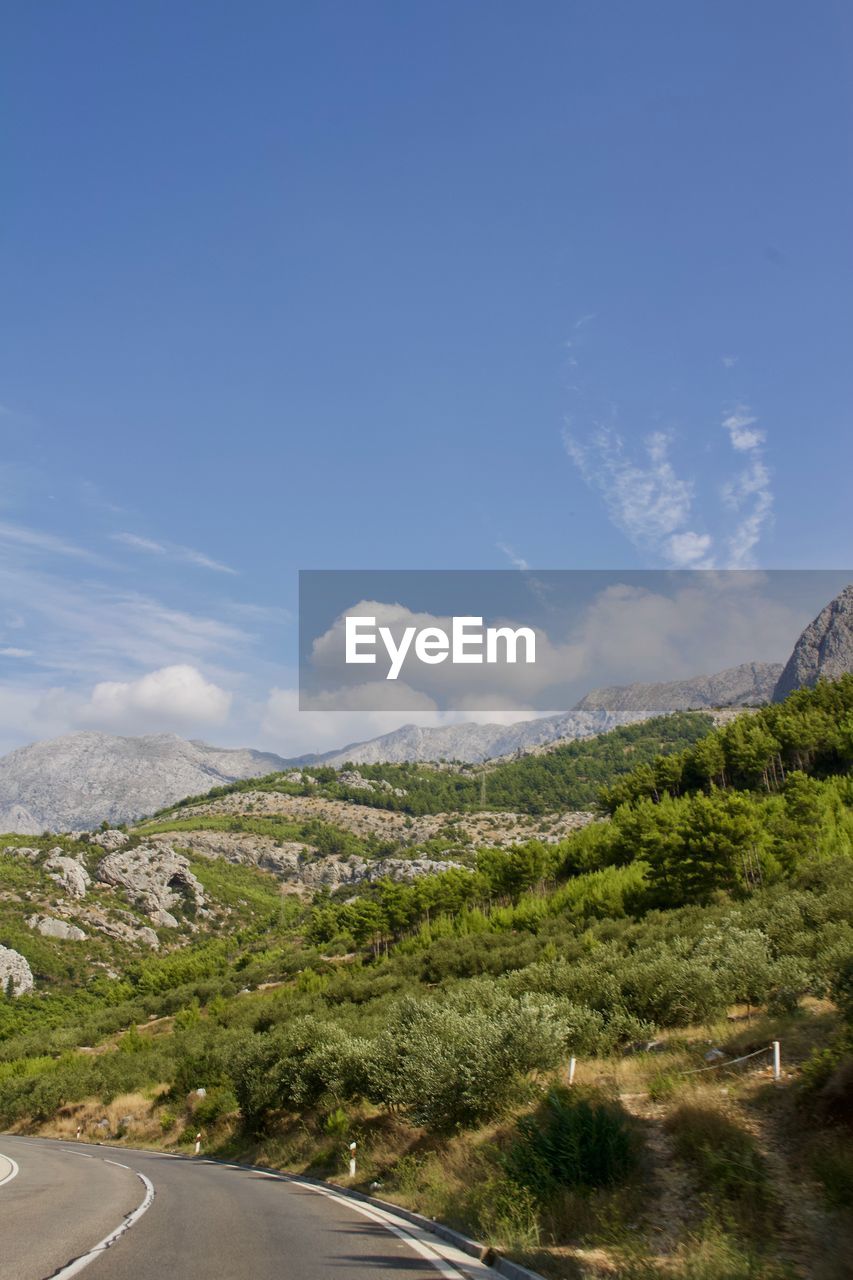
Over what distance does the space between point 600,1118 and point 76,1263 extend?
7645 mm

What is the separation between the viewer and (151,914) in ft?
481

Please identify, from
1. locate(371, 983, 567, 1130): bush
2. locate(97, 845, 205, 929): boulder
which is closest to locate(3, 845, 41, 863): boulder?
locate(97, 845, 205, 929): boulder

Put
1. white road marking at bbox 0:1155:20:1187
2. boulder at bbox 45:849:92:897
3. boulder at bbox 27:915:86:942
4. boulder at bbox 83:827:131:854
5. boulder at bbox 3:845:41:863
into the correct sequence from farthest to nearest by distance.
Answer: boulder at bbox 83:827:131:854 → boulder at bbox 3:845:41:863 → boulder at bbox 45:849:92:897 → boulder at bbox 27:915:86:942 → white road marking at bbox 0:1155:20:1187

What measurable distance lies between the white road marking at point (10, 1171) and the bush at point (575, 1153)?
55.3ft

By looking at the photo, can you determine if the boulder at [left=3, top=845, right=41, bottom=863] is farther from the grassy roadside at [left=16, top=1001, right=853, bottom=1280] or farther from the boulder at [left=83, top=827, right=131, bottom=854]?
the grassy roadside at [left=16, top=1001, right=853, bottom=1280]

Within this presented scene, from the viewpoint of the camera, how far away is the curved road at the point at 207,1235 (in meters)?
9.59

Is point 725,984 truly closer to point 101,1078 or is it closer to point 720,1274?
point 720,1274

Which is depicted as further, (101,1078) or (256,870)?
(256,870)

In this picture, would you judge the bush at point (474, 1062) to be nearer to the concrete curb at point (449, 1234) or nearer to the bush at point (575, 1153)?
the concrete curb at point (449, 1234)

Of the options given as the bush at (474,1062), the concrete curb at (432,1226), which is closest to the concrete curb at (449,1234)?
the concrete curb at (432,1226)

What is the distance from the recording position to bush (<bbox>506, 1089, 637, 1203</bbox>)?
11.1 metres

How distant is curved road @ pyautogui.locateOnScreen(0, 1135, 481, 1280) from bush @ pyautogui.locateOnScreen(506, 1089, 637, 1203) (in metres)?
1.54

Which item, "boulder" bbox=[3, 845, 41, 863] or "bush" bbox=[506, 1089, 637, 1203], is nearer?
"bush" bbox=[506, 1089, 637, 1203]

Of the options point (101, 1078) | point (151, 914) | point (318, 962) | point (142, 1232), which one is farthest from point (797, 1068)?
point (151, 914)
